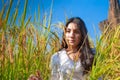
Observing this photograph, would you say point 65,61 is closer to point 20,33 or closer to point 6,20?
point 20,33

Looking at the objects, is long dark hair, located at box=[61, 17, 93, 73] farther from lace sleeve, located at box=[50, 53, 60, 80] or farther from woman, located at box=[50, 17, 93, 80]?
lace sleeve, located at box=[50, 53, 60, 80]

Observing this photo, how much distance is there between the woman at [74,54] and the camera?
298cm

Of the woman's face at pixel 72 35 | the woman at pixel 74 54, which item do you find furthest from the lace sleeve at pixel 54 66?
the woman's face at pixel 72 35

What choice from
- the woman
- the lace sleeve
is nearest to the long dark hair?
the woman

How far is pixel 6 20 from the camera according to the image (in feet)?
6.72

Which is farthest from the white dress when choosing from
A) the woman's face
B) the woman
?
the woman's face

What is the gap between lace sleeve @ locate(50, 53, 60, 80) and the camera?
116 inches

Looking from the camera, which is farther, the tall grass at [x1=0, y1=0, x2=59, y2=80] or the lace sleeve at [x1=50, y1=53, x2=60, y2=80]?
the lace sleeve at [x1=50, y1=53, x2=60, y2=80]

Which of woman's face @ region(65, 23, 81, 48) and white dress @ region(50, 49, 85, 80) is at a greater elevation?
woman's face @ region(65, 23, 81, 48)

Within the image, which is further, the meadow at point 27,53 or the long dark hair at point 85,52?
the long dark hair at point 85,52

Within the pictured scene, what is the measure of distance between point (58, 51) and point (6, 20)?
45.8 inches

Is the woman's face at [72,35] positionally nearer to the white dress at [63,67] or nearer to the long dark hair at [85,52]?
the long dark hair at [85,52]

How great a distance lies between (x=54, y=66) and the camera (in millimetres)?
3023

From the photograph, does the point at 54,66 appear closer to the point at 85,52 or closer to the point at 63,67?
the point at 63,67
